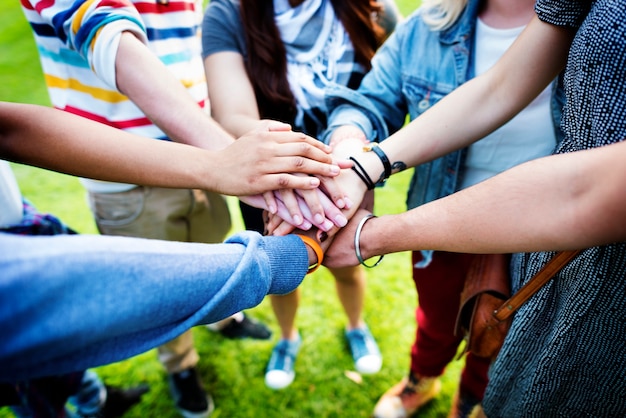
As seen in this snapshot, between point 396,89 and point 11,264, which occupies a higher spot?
point 11,264

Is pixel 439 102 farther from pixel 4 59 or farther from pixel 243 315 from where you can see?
pixel 4 59

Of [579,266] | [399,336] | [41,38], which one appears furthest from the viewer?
[399,336]

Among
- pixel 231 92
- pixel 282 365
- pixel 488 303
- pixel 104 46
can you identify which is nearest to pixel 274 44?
pixel 231 92

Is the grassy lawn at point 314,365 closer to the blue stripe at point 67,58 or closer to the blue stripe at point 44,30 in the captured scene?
the blue stripe at point 67,58

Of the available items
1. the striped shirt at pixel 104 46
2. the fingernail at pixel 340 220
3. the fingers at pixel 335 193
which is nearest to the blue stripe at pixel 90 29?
the striped shirt at pixel 104 46

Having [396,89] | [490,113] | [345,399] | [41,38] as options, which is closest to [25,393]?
[41,38]

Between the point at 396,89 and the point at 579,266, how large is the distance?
0.98m

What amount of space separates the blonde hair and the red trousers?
3.13 ft

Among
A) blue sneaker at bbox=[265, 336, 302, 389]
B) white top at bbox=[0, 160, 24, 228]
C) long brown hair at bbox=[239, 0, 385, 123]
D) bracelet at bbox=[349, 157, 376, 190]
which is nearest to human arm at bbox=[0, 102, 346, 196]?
bracelet at bbox=[349, 157, 376, 190]

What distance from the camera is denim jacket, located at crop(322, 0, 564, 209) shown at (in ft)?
5.02

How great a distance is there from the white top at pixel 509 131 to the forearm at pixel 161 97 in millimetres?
1023

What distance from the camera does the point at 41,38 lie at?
155cm

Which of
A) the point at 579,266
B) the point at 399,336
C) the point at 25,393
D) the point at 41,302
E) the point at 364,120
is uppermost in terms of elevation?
the point at 41,302

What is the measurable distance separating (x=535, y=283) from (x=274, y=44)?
1.41 m
